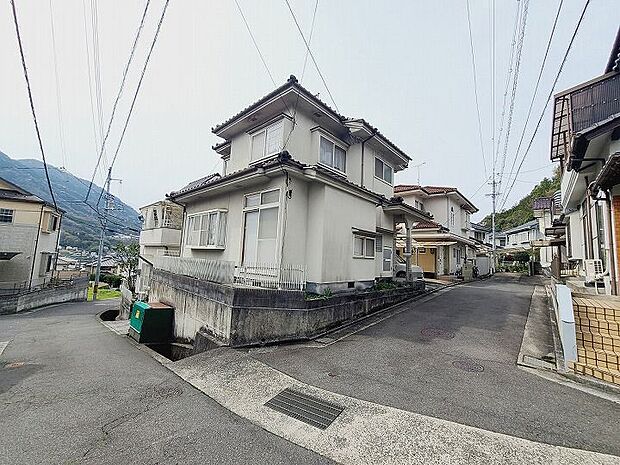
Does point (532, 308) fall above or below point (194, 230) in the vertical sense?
below

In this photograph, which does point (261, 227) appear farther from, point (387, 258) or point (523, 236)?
point (523, 236)

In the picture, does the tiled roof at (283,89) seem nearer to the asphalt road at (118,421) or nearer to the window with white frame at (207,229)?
the window with white frame at (207,229)

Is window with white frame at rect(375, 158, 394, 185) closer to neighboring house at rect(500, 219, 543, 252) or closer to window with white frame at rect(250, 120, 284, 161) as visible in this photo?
window with white frame at rect(250, 120, 284, 161)

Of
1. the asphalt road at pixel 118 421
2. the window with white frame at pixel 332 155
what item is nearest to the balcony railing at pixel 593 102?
the window with white frame at pixel 332 155

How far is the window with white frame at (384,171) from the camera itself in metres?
13.1

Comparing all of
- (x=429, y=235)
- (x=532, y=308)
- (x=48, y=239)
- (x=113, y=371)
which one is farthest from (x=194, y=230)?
(x=48, y=239)

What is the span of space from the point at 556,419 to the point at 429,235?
1759 centimetres

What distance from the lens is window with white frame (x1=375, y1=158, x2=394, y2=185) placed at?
43.0 ft

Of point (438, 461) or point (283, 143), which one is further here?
point (283, 143)

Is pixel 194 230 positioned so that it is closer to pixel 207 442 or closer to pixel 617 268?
pixel 207 442

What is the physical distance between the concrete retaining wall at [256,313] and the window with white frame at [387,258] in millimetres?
4121

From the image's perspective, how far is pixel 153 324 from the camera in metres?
9.23

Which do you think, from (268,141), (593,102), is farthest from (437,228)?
(268,141)

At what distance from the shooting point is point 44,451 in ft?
10.2
